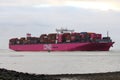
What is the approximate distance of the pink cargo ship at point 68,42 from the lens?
13088cm

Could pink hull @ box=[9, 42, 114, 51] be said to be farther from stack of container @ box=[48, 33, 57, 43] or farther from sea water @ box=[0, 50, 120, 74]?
sea water @ box=[0, 50, 120, 74]

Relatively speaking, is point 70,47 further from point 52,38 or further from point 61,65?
point 61,65

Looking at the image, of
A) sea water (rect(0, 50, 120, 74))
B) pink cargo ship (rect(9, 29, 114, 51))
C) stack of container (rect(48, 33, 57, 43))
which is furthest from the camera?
stack of container (rect(48, 33, 57, 43))

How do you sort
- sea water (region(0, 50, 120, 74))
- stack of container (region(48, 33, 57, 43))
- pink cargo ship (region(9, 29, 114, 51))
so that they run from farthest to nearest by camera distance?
stack of container (region(48, 33, 57, 43)) → pink cargo ship (region(9, 29, 114, 51)) → sea water (region(0, 50, 120, 74))

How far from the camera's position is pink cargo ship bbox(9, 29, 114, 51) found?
13088 centimetres

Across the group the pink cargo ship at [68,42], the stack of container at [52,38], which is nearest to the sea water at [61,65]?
the pink cargo ship at [68,42]

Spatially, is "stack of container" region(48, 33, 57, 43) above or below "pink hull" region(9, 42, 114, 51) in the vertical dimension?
above

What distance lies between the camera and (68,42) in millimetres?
135875

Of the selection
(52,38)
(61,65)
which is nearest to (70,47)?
(52,38)

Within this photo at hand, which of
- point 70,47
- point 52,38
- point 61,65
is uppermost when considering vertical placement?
point 52,38

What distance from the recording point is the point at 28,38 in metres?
152

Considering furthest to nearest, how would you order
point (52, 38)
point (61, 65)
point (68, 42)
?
point (52, 38) < point (68, 42) < point (61, 65)

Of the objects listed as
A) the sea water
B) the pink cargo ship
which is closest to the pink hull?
the pink cargo ship

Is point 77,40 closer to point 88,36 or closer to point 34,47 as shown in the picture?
point 88,36
